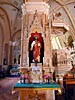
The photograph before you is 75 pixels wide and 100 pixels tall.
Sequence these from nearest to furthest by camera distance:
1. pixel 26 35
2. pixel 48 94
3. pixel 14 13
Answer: pixel 48 94 → pixel 26 35 → pixel 14 13

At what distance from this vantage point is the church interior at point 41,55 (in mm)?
5805

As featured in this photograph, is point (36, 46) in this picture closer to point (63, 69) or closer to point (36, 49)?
point (36, 49)

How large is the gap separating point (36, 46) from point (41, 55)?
41 cm

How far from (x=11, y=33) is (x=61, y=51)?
621cm

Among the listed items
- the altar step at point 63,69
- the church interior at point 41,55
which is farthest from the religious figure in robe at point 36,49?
the altar step at point 63,69

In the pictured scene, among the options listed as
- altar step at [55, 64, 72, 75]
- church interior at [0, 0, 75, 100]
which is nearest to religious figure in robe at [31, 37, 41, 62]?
church interior at [0, 0, 75, 100]

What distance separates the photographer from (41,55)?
21.2 ft

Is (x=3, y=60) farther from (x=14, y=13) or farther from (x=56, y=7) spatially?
(x=56, y=7)

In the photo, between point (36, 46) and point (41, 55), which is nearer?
point (36, 46)

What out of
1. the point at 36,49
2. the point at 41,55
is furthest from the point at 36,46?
the point at 41,55

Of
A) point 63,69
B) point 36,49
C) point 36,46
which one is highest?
point 36,46

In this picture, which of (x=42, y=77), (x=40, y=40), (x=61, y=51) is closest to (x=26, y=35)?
(x=40, y=40)

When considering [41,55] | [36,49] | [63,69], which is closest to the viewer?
[36,49]

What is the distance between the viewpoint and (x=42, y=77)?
6082 millimetres
